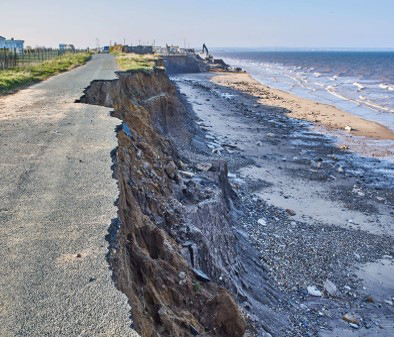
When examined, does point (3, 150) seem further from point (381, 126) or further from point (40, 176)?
point (381, 126)

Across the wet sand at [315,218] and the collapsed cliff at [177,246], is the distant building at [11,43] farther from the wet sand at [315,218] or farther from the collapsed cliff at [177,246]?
the collapsed cliff at [177,246]

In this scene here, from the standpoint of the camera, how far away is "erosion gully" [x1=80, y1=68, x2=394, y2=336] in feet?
21.6

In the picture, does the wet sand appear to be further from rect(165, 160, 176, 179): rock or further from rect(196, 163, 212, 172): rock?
rect(165, 160, 176, 179): rock

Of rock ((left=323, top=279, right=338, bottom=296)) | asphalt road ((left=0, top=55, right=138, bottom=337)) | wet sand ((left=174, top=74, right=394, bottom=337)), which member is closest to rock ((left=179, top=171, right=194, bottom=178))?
wet sand ((left=174, top=74, right=394, bottom=337))

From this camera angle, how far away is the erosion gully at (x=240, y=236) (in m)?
6.58

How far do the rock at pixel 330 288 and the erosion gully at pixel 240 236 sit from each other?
30 mm

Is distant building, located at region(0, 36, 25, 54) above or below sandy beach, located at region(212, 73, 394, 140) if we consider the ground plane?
above

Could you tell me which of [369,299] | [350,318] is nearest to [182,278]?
[350,318]

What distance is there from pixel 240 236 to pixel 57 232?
7451 millimetres

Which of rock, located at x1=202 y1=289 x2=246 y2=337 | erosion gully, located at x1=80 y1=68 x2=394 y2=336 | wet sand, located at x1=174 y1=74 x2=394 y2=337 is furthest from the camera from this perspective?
wet sand, located at x1=174 y1=74 x2=394 y2=337

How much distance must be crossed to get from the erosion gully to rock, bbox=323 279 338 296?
3 cm

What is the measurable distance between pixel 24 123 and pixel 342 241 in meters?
9.85

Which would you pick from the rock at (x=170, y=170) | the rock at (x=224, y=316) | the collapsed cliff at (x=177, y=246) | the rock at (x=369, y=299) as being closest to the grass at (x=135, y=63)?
the collapsed cliff at (x=177, y=246)

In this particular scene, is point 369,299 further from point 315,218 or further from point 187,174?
point 187,174
